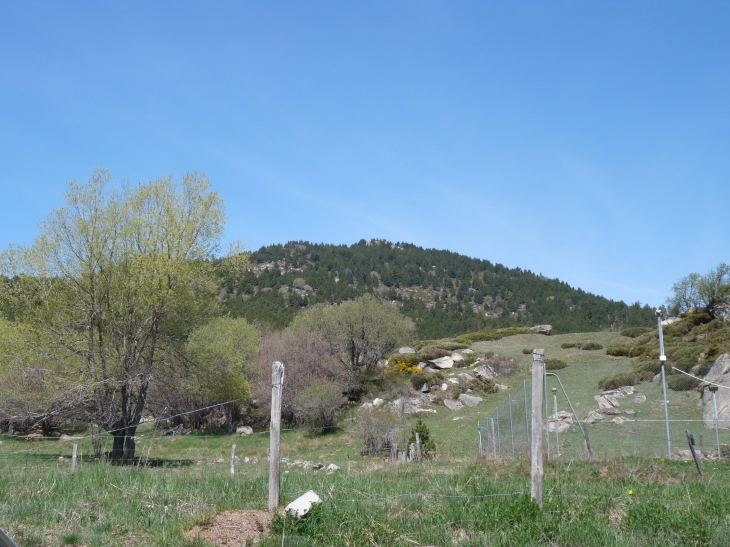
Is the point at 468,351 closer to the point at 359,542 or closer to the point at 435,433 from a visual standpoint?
the point at 435,433

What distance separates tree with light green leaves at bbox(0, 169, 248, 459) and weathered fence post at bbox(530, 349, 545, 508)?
1552cm

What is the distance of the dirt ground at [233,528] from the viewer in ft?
18.7

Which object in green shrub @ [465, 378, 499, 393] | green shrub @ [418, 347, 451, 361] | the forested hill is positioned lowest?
green shrub @ [465, 378, 499, 393]

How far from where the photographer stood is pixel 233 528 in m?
5.91

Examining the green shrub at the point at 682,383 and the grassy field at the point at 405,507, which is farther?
Answer: the green shrub at the point at 682,383

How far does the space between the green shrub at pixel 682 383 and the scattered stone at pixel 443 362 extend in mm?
23571

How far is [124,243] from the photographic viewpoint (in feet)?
67.8

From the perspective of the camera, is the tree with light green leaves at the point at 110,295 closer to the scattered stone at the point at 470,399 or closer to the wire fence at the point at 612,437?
the wire fence at the point at 612,437

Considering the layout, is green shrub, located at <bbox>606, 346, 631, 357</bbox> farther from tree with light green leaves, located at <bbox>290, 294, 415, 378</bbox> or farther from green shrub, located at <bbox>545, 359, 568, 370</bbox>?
tree with light green leaves, located at <bbox>290, 294, 415, 378</bbox>

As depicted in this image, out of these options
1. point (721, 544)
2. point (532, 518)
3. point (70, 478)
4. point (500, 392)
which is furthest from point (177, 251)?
point (500, 392)

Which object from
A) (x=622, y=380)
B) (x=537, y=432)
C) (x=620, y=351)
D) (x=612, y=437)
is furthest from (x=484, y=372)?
(x=537, y=432)

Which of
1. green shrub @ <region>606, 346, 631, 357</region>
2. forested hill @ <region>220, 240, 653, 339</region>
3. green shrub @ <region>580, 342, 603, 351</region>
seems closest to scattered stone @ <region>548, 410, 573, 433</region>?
green shrub @ <region>606, 346, 631, 357</region>

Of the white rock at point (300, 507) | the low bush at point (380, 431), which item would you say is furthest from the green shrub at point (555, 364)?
the white rock at point (300, 507)

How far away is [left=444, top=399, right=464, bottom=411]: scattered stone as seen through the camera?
132 ft
